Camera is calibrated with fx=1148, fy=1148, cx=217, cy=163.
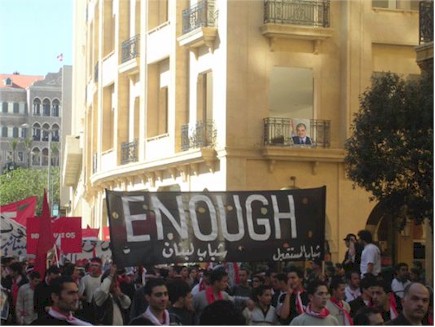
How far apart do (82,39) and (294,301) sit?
5262 cm

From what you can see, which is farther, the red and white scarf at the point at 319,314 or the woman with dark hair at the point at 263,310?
the woman with dark hair at the point at 263,310

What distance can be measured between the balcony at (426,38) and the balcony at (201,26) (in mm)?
8281

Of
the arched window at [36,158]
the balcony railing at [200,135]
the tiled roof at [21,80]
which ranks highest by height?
the tiled roof at [21,80]

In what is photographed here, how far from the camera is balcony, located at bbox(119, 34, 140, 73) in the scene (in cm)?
3872

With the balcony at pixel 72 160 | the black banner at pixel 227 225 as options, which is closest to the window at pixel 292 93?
the black banner at pixel 227 225

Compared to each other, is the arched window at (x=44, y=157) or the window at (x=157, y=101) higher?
the arched window at (x=44, y=157)

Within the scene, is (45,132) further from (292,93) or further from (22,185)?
(292,93)

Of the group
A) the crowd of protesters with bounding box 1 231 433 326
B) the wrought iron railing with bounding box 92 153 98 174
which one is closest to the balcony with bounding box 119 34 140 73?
the wrought iron railing with bounding box 92 153 98 174

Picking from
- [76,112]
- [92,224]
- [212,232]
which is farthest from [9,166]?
[212,232]

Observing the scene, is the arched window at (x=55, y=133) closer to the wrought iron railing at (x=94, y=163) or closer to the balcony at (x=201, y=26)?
the wrought iron railing at (x=94, y=163)

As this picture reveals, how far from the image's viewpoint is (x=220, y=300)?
22.9 feet

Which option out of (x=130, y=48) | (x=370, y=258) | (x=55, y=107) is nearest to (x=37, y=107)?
(x=55, y=107)

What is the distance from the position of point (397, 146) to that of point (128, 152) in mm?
17773

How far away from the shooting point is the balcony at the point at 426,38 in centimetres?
2350
